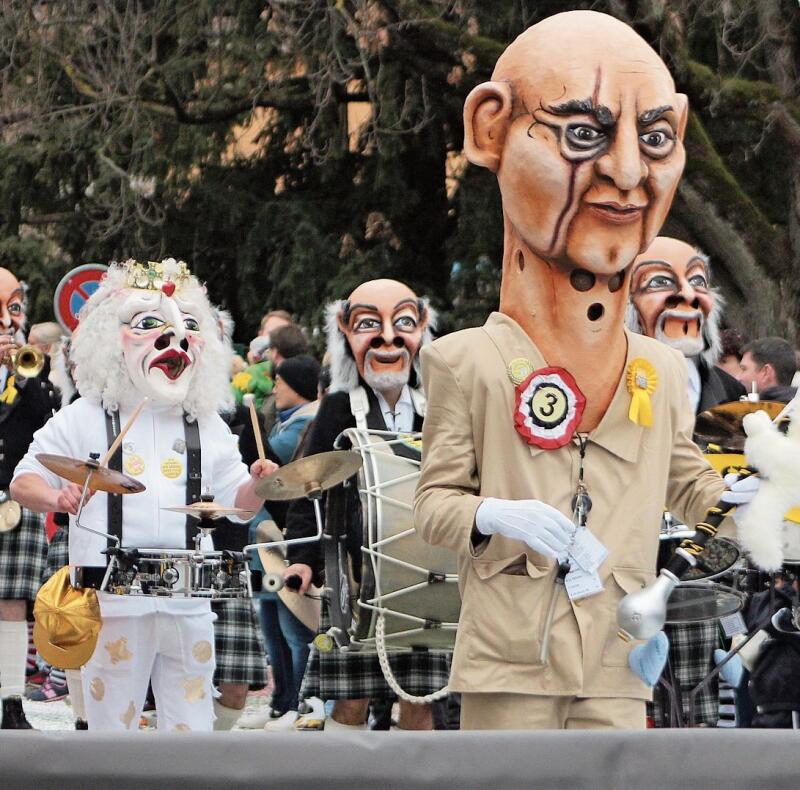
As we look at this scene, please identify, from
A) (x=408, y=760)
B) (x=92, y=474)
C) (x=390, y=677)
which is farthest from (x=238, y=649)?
(x=408, y=760)

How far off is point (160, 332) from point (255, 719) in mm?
2835

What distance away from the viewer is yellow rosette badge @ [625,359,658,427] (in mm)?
3982

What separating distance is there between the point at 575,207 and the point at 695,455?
68cm

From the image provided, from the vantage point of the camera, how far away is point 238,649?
678cm

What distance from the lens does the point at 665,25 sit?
13.2 m

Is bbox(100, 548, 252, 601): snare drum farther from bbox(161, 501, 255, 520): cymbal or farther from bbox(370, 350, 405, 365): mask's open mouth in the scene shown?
bbox(370, 350, 405, 365): mask's open mouth

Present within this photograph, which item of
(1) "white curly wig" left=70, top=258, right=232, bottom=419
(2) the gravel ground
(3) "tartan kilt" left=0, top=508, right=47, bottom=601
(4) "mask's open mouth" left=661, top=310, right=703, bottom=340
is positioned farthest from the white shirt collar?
(3) "tartan kilt" left=0, top=508, right=47, bottom=601

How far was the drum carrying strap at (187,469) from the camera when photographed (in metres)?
5.73

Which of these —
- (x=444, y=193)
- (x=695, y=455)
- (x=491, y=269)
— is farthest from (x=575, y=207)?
(x=444, y=193)

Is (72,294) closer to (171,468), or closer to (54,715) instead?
(54,715)

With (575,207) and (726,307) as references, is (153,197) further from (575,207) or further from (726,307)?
(575,207)

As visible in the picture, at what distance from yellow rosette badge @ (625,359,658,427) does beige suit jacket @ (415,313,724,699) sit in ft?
0.10

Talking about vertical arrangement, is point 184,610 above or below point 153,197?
below

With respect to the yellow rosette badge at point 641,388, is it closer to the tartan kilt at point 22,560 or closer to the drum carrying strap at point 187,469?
the drum carrying strap at point 187,469
